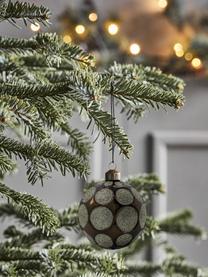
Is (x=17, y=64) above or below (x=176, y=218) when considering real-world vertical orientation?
above

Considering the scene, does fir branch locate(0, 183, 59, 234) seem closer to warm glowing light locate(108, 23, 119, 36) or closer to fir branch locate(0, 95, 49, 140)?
fir branch locate(0, 95, 49, 140)

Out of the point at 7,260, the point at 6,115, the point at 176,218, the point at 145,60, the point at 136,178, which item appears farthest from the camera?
the point at 145,60

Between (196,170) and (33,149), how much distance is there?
1149 millimetres

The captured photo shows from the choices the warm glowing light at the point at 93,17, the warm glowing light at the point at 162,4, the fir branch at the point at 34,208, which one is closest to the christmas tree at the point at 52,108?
the fir branch at the point at 34,208

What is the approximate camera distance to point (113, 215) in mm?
720

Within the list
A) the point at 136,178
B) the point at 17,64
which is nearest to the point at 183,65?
the point at 136,178

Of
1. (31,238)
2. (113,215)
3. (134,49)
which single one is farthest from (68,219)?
(134,49)

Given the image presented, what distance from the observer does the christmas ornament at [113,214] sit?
0.72 m

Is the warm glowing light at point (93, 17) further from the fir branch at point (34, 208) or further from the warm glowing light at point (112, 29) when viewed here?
the fir branch at point (34, 208)

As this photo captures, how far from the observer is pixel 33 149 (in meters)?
0.68

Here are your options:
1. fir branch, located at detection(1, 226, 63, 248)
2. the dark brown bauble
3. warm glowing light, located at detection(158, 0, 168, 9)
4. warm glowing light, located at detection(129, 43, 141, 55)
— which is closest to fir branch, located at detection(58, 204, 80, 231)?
fir branch, located at detection(1, 226, 63, 248)

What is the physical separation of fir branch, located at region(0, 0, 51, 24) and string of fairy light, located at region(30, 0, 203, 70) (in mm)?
982

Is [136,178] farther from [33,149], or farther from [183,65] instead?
[183,65]

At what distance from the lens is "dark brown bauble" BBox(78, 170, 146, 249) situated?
72 centimetres
